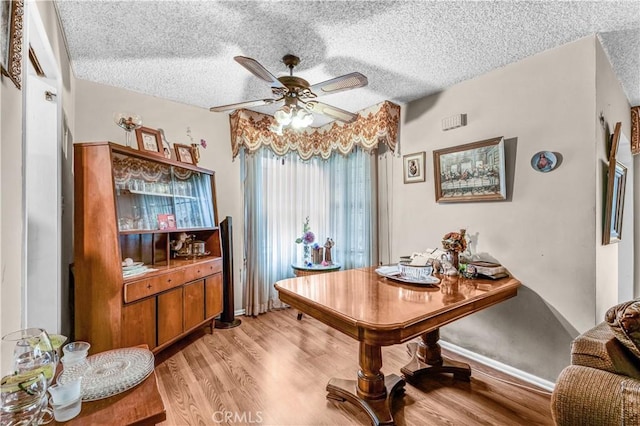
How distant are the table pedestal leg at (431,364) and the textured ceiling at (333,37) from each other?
2.19 meters

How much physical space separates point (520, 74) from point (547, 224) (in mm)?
1217

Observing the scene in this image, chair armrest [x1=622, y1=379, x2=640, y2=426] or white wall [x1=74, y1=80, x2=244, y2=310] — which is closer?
chair armrest [x1=622, y1=379, x2=640, y2=426]

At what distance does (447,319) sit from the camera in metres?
A: 1.61

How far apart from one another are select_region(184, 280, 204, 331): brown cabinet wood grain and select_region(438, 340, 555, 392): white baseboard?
241 centimetres

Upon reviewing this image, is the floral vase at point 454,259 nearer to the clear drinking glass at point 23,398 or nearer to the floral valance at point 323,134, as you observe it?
the floral valance at point 323,134

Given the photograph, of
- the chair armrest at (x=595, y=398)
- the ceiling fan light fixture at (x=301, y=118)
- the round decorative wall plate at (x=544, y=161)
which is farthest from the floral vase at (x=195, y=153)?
the chair armrest at (x=595, y=398)

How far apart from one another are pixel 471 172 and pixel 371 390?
1963mm

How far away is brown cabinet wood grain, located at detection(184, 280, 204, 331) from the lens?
2.73 meters

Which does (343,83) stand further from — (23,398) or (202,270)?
(202,270)

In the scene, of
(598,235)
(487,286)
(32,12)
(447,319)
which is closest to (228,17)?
(32,12)

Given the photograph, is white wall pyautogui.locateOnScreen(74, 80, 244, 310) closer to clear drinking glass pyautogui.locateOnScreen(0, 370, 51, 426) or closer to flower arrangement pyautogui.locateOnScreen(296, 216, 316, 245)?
flower arrangement pyautogui.locateOnScreen(296, 216, 316, 245)

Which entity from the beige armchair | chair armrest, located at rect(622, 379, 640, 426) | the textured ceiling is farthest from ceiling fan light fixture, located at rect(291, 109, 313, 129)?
chair armrest, located at rect(622, 379, 640, 426)

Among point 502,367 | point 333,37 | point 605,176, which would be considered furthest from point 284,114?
point 502,367

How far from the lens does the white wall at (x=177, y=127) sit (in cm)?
271
